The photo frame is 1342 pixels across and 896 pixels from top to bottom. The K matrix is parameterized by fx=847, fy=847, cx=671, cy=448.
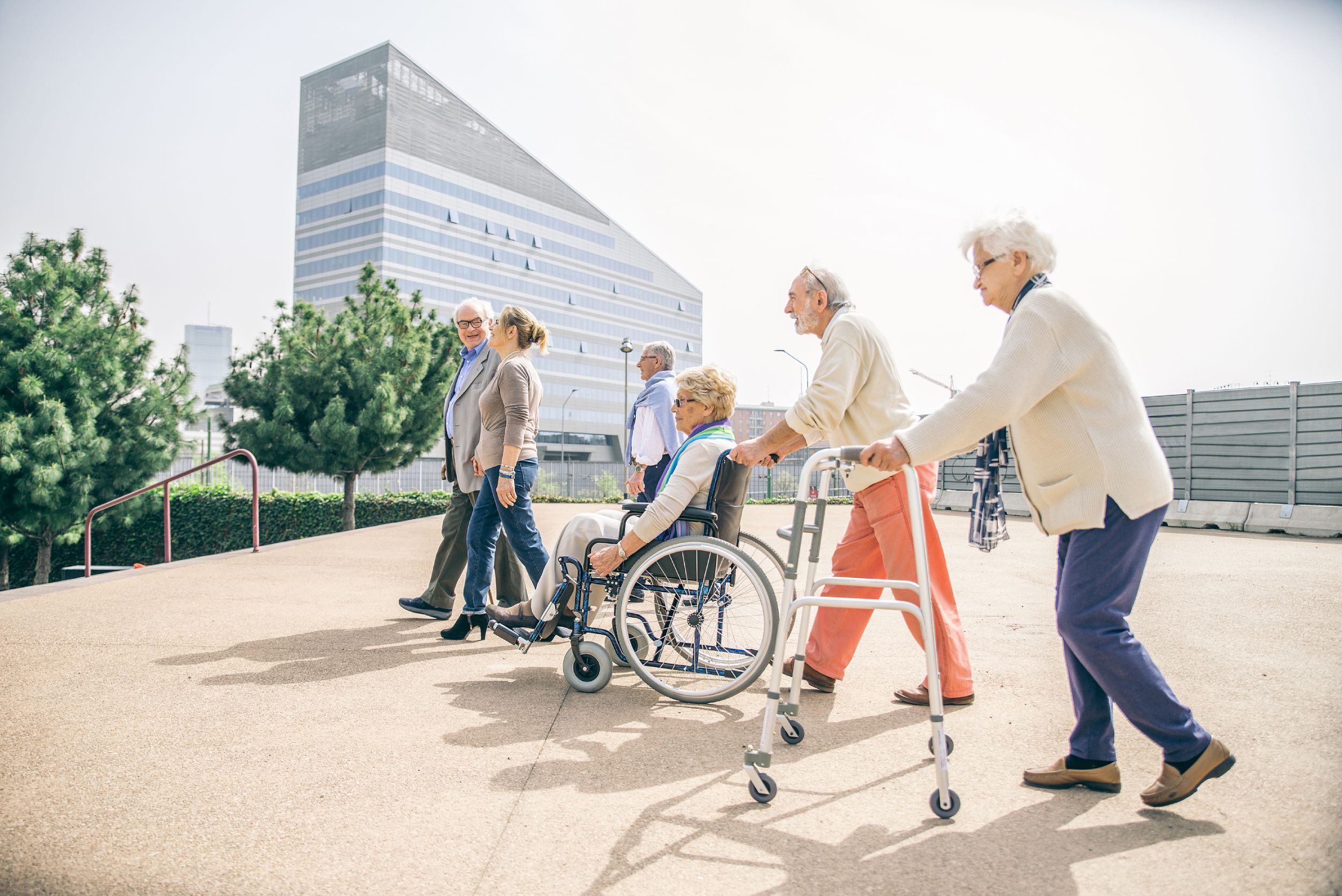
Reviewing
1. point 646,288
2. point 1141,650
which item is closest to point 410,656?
point 1141,650

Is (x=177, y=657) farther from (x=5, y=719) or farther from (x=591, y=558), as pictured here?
(x=591, y=558)

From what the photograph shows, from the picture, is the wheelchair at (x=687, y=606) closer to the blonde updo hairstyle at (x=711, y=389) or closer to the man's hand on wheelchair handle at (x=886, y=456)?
the blonde updo hairstyle at (x=711, y=389)

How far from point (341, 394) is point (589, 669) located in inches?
648

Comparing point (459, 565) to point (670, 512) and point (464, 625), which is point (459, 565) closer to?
point (464, 625)

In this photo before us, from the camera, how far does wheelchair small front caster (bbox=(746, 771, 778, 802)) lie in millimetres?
2467

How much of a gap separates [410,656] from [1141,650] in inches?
138

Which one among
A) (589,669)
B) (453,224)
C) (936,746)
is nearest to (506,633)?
(589,669)

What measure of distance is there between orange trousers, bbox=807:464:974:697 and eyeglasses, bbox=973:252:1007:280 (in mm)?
875

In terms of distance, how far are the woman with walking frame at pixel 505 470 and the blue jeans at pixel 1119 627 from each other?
2.99 meters

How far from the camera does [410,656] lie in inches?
178

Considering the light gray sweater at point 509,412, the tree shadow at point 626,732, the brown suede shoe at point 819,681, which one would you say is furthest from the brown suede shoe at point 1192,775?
the light gray sweater at point 509,412

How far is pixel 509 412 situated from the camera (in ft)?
15.9

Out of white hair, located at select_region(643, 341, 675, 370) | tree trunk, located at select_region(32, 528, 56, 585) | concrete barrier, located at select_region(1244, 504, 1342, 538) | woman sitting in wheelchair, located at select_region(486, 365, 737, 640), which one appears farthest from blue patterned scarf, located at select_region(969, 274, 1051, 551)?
tree trunk, located at select_region(32, 528, 56, 585)

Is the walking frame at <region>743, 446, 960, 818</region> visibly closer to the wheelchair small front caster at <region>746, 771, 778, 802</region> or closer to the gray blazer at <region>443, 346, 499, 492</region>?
the wheelchair small front caster at <region>746, 771, 778, 802</region>
